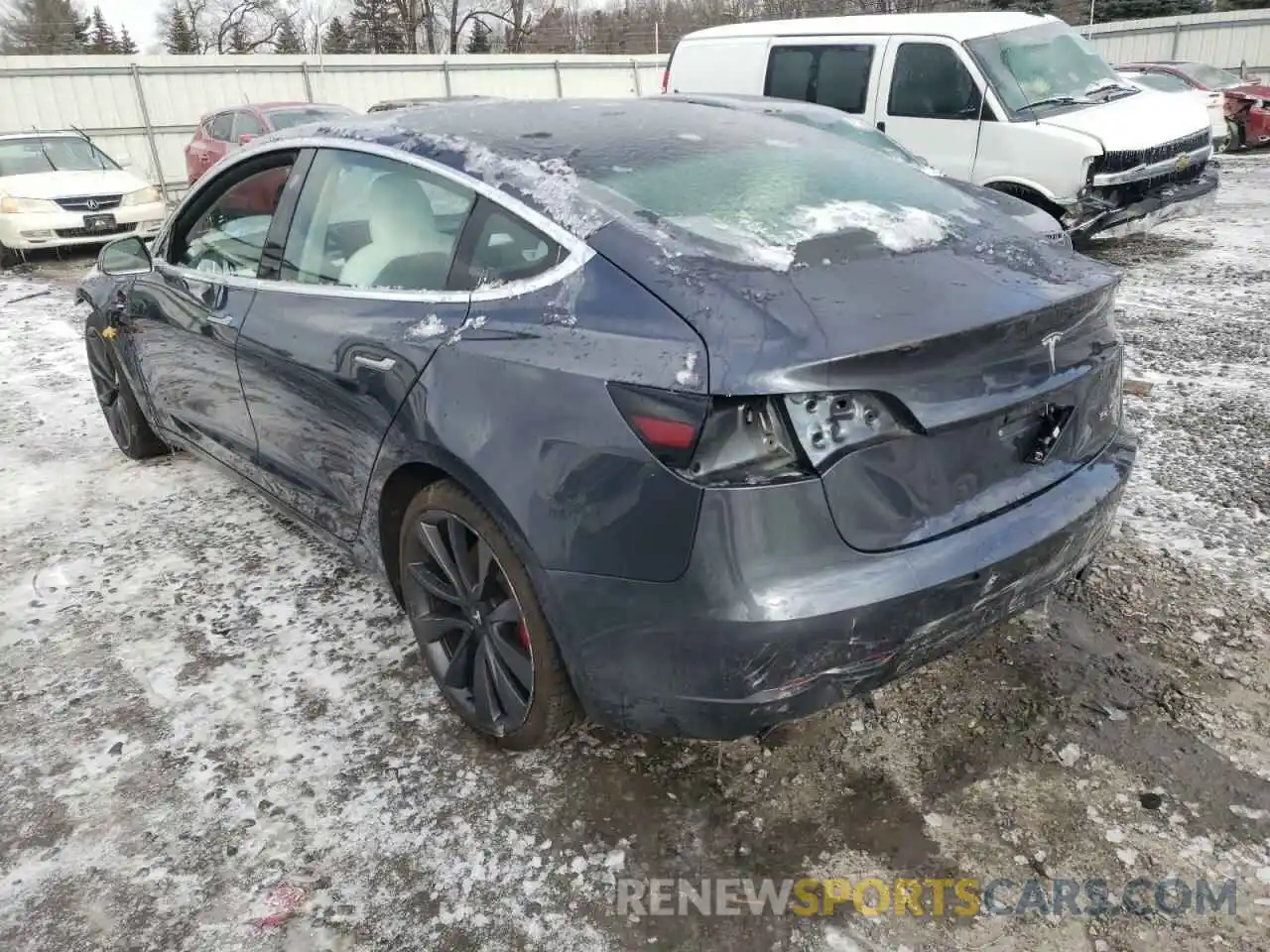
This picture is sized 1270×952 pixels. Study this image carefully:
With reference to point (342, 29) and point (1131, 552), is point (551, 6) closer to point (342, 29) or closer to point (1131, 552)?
point (342, 29)

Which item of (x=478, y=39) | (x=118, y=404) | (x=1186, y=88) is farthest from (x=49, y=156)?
(x=478, y=39)

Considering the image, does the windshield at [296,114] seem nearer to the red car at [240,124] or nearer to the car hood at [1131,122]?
the red car at [240,124]

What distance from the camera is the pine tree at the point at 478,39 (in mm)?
50062

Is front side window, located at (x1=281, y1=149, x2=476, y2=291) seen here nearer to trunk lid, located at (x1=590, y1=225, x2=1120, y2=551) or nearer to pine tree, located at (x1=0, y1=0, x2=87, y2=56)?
trunk lid, located at (x1=590, y1=225, x2=1120, y2=551)

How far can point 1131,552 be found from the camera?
337 cm

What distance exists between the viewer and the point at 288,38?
4991 centimetres

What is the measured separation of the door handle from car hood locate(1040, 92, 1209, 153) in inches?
263

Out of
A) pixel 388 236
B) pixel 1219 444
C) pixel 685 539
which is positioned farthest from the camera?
pixel 1219 444

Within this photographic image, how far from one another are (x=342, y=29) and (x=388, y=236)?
5692 centimetres

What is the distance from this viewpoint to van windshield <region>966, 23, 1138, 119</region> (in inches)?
305

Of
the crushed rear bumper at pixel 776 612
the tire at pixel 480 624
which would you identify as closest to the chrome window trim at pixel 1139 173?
the crushed rear bumper at pixel 776 612

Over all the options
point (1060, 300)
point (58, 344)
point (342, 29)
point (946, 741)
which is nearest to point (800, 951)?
point (946, 741)

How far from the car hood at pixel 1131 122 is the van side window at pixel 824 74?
1.75m

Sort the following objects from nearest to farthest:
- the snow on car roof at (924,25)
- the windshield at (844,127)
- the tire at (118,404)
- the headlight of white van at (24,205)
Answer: the windshield at (844,127), the tire at (118,404), the snow on car roof at (924,25), the headlight of white van at (24,205)
